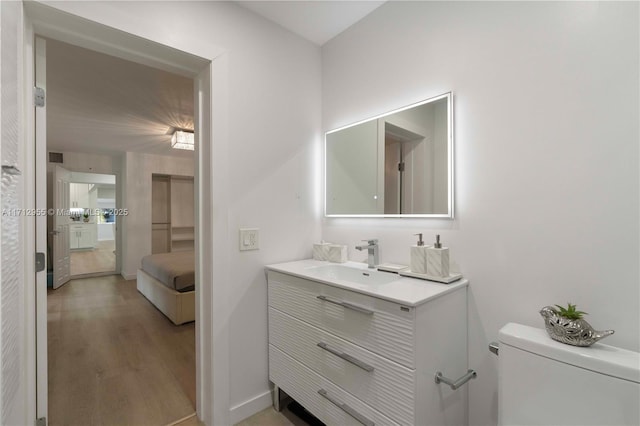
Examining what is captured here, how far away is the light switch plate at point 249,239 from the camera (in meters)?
1.69

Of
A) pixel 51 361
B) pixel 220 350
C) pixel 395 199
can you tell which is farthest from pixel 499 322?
pixel 51 361

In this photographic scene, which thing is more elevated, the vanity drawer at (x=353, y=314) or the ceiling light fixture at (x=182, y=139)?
the ceiling light fixture at (x=182, y=139)

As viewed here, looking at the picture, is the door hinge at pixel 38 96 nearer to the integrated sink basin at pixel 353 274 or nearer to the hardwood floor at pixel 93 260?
the integrated sink basin at pixel 353 274

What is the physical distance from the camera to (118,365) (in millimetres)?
2311

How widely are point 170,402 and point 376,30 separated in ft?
8.80

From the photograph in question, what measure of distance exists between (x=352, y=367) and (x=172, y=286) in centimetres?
267

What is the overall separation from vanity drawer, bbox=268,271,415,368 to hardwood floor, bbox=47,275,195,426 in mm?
1010

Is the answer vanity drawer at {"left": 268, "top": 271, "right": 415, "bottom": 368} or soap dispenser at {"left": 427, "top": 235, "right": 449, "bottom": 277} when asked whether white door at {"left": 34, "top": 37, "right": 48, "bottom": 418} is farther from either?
soap dispenser at {"left": 427, "top": 235, "right": 449, "bottom": 277}

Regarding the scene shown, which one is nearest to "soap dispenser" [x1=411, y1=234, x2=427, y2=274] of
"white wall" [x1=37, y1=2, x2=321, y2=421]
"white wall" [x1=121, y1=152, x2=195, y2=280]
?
"white wall" [x1=37, y1=2, x2=321, y2=421]

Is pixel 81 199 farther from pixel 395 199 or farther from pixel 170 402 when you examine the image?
pixel 395 199

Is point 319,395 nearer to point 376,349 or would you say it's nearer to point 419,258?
point 376,349

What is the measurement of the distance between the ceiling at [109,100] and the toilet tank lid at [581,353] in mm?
2941

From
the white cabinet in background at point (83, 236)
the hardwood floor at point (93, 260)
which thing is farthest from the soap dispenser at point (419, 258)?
the white cabinet in background at point (83, 236)

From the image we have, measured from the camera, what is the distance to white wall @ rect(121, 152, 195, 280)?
5242 millimetres
